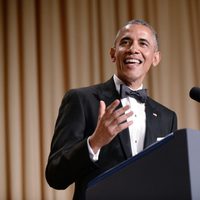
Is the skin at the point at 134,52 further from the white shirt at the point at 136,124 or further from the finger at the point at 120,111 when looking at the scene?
the finger at the point at 120,111

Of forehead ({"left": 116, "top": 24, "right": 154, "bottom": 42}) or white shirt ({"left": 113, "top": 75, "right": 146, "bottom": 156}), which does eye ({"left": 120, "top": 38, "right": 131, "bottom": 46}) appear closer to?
forehead ({"left": 116, "top": 24, "right": 154, "bottom": 42})

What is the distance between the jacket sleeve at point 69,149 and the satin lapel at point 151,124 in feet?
0.71

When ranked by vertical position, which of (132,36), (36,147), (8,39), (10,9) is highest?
(10,9)

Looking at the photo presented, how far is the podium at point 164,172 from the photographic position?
0.66 meters

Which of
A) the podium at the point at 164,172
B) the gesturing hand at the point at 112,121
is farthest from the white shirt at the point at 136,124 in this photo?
the podium at the point at 164,172

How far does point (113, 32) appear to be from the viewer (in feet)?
9.77

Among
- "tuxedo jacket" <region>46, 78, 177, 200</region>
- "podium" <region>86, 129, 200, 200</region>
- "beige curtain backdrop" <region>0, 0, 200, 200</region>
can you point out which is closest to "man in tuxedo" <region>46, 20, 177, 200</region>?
"tuxedo jacket" <region>46, 78, 177, 200</region>

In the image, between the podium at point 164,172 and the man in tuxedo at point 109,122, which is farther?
the man in tuxedo at point 109,122

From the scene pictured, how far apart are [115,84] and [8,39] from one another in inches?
57.6

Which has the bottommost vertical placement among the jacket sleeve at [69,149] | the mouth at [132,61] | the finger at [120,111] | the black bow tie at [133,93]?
the jacket sleeve at [69,149]

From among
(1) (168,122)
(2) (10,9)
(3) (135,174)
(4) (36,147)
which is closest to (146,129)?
(1) (168,122)

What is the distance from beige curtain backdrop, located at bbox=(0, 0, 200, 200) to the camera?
276cm

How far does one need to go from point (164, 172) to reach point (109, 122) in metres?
0.33

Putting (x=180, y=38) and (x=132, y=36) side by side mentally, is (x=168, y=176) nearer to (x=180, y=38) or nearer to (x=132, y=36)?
(x=132, y=36)
